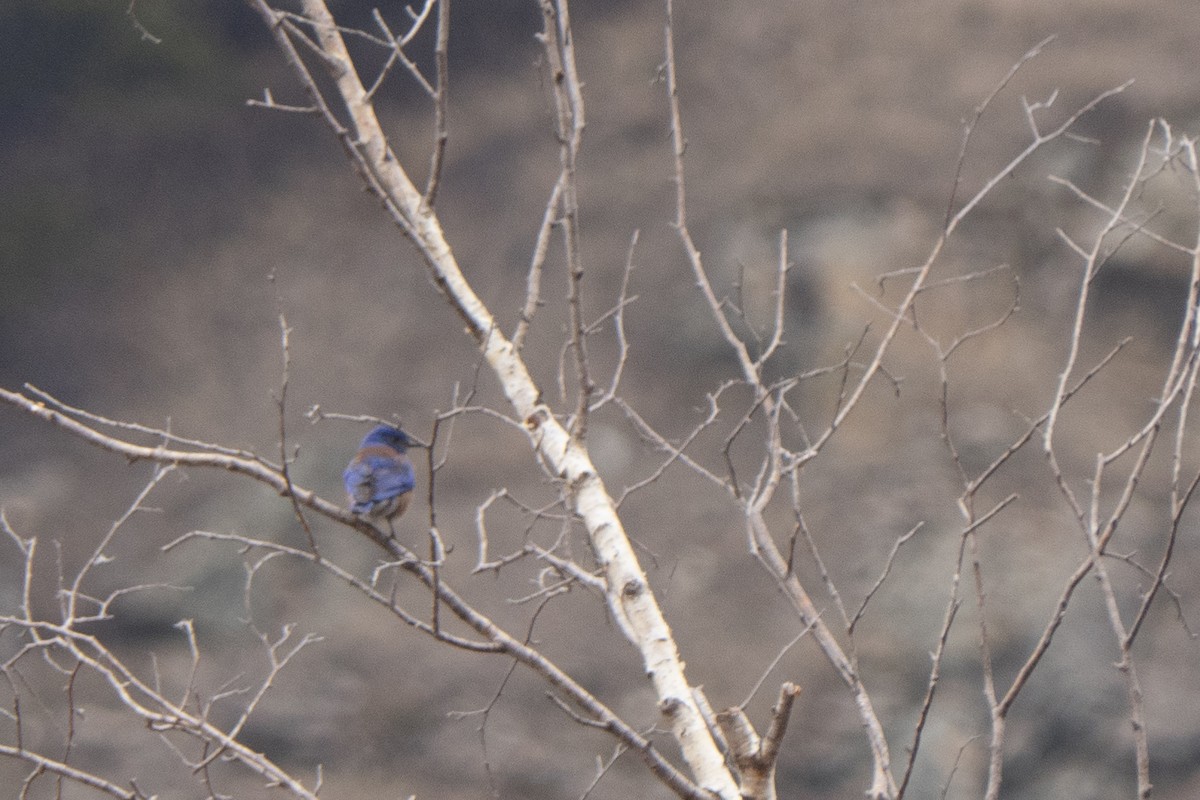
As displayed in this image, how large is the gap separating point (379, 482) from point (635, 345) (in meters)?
3.17

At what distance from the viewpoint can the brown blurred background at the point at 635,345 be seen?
17.1 feet

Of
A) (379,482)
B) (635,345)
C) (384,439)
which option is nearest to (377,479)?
(379,482)

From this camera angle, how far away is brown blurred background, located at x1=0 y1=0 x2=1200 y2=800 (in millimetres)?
5211

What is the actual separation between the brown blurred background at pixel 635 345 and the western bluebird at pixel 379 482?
7.36 feet

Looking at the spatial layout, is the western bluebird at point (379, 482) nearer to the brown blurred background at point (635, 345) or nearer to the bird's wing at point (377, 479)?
the bird's wing at point (377, 479)

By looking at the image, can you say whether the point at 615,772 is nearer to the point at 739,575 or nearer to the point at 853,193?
the point at 739,575

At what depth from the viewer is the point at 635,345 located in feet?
19.8

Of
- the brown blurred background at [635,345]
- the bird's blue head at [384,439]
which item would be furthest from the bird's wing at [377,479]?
the brown blurred background at [635,345]

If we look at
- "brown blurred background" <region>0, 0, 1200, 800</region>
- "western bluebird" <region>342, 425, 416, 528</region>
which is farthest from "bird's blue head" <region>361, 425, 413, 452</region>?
"brown blurred background" <region>0, 0, 1200, 800</region>

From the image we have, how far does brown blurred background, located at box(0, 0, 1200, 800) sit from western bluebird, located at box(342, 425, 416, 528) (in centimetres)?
224

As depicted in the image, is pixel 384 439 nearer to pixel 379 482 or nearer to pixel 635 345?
pixel 379 482

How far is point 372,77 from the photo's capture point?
7012mm

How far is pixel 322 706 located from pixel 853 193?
339cm

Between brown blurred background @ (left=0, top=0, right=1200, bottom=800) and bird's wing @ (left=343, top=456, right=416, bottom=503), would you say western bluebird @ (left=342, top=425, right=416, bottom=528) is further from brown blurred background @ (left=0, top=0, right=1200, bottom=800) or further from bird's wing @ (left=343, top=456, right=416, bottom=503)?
brown blurred background @ (left=0, top=0, right=1200, bottom=800)
